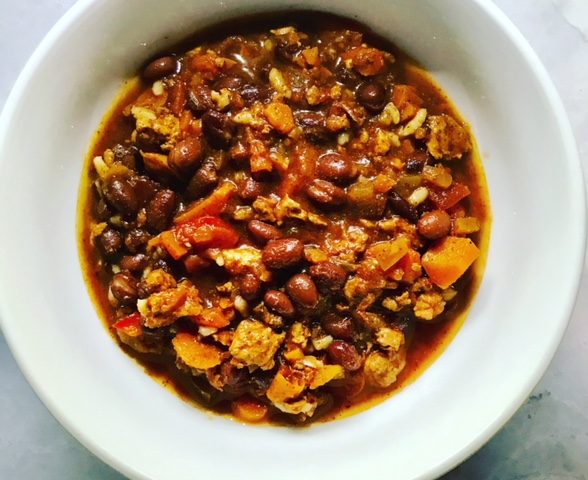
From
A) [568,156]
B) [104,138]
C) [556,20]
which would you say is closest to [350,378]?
[568,156]

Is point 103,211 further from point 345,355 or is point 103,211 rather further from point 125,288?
point 345,355

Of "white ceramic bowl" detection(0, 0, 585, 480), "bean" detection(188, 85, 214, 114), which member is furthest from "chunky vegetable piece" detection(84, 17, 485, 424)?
"white ceramic bowl" detection(0, 0, 585, 480)

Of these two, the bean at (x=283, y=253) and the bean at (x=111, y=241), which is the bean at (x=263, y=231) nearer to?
the bean at (x=283, y=253)

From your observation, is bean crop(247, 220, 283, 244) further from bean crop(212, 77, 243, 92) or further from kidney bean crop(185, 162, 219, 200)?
bean crop(212, 77, 243, 92)

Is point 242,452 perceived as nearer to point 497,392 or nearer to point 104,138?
point 497,392

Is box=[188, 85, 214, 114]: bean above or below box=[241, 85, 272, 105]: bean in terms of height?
below

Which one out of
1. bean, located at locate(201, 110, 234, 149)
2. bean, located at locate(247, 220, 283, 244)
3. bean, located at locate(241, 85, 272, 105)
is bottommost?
bean, located at locate(247, 220, 283, 244)

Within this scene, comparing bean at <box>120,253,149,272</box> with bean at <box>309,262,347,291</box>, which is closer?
bean at <box>309,262,347,291</box>

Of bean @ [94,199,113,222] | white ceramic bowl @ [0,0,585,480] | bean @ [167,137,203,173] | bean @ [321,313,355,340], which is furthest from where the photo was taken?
bean @ [94,199,113,222]
